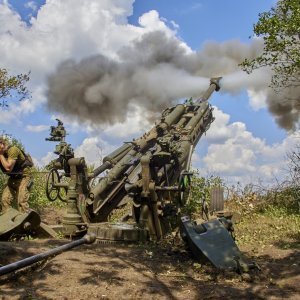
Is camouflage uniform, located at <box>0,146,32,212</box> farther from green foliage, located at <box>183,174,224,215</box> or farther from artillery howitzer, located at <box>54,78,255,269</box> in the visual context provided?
Answer: green foliage, located at <box>183,174,224,215</box>

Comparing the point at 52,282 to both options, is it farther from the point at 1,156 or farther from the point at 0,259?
the point at 1,156

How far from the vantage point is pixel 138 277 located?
221 inches

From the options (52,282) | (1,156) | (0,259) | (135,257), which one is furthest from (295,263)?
(1,156)

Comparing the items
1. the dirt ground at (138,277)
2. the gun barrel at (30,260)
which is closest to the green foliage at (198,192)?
the dirt ground at (138,277)

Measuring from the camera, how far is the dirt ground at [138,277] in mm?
4988

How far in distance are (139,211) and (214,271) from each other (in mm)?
2935

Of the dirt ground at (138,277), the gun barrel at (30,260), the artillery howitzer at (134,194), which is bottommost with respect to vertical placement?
the dirt ground at (138,277)

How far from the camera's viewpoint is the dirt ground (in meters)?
4.99

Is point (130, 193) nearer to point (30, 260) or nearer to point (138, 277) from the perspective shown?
point (138, 277)

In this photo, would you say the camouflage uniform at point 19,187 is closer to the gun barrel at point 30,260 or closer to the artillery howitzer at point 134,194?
the artillery howitzer at point 134,194

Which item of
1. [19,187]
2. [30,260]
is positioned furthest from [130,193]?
[30,260]

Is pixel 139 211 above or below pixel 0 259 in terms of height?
above

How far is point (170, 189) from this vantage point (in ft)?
27.9

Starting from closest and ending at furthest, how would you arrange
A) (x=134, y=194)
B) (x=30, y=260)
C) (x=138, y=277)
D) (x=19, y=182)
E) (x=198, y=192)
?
(x=30, y=260)
(x=138, y=277)
(x=134, y=194)
(x=19, y=182)
(x=198, y=192)
